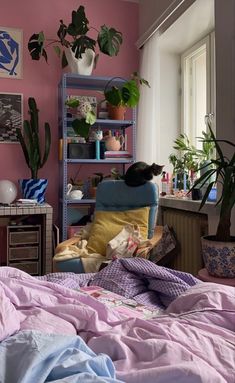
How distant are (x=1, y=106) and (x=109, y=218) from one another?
1511mm

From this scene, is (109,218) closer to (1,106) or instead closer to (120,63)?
(1,106)

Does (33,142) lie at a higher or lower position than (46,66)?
lower

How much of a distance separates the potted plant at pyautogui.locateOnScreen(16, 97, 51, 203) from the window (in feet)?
4.34

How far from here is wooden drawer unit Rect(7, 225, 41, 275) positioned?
9.79 feet

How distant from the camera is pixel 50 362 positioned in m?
0.69

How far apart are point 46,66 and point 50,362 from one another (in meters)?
3.14

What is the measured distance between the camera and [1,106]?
3.25 meters

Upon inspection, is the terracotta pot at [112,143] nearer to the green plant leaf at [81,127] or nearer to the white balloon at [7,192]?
the green plant leaf at [81,127]

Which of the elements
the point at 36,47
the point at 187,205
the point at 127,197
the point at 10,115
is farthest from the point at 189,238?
the point at 36,47

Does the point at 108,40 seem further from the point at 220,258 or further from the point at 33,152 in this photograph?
the point at 220,258

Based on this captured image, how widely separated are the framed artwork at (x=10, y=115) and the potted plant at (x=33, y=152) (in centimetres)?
15

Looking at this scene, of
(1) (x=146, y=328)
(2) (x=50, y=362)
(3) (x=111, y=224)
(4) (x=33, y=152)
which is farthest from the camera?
(4) (x=33, y=152)

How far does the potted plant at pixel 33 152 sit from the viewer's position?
3.08m

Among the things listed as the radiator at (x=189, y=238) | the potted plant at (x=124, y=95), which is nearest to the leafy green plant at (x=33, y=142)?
the potted plant at (x=124, y=95)
